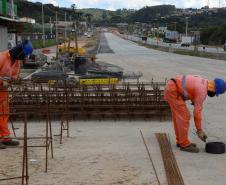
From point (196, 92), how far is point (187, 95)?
22 cm

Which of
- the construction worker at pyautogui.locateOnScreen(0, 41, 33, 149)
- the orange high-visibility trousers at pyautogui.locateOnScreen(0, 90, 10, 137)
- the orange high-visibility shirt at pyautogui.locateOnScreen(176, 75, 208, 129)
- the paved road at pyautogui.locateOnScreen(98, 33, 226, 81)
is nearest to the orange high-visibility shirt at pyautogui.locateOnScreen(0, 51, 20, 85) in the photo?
the construction worker at pyautogui.locateOnScreen(0, 41, 33, 149)

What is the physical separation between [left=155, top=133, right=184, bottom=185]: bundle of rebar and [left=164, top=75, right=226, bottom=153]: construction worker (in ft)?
1.02

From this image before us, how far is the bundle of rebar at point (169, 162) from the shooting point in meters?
6.73

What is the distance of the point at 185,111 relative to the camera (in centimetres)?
835

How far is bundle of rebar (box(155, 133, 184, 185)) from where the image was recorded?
6734 millimetres

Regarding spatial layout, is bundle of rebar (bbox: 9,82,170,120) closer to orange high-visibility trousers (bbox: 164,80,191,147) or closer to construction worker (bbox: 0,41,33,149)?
construction worker (bbox: 0,41,33,149)

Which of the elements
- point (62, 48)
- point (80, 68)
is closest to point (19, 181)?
point (80, 68)

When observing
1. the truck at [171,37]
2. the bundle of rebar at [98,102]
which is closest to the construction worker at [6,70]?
the bundle of rebar at [98,102]

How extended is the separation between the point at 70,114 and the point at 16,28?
19717 millimetres

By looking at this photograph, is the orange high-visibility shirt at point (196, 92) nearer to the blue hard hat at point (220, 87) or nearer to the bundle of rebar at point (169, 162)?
the blue hard hat at point (220, 87)

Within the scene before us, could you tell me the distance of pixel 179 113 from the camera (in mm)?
8383

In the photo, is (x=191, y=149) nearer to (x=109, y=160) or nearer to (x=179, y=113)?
(x=179, y=113)

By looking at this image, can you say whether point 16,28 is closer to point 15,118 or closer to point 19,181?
point 15,118

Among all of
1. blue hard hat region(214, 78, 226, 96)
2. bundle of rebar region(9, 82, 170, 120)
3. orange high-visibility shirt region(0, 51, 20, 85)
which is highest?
orange high-visibility shirt region(0, 51, 20, 85)
